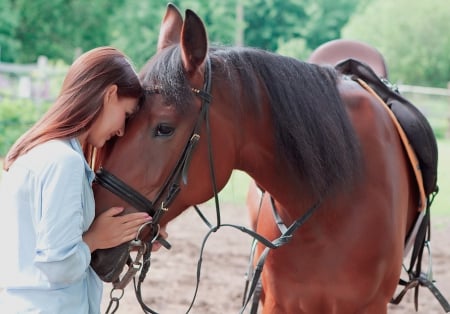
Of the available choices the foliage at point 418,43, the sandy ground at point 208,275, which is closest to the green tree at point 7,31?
the foliage at point 418,43

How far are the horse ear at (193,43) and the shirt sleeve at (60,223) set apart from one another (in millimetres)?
533

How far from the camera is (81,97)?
→ 1.99 metres

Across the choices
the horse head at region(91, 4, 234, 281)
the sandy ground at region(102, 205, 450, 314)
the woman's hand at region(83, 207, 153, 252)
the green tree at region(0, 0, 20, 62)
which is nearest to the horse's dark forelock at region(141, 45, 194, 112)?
the horse head at region(91, 4, 234, 281)

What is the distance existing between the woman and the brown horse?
73mm

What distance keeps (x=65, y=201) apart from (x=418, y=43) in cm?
3274

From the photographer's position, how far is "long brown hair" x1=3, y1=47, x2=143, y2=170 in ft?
6.41

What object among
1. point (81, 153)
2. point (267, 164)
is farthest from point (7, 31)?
point (81, 153)

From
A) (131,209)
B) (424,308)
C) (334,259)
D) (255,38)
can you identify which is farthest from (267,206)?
(255,38)

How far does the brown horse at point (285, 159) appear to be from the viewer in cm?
211

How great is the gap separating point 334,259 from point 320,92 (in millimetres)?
655

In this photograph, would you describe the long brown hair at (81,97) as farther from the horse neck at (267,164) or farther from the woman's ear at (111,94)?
the horse neck at (267,164)

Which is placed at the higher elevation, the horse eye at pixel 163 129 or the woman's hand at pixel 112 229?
the horse eye at pixel 163 129

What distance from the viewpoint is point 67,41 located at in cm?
2995

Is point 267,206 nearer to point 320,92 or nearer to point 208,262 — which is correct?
point 320,92
